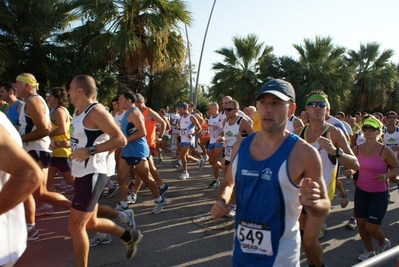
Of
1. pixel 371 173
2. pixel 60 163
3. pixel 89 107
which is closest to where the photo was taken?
pixel 89 107

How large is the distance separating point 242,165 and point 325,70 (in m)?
21.0

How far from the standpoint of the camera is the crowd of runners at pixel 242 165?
216 centimetres

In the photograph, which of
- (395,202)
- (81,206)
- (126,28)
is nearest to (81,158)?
(81,206)

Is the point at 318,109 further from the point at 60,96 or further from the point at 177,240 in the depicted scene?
the point at 60,96

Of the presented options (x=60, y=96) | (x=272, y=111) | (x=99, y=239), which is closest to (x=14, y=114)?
(x=60, y=96)

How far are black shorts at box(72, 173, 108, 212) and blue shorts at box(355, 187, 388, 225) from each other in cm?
318

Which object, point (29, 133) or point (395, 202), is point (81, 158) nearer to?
point (29, 133)

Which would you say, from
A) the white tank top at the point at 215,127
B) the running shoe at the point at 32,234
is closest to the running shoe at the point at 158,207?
the running shoe at the point at 32,234

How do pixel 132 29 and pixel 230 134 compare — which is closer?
pixel 230 134

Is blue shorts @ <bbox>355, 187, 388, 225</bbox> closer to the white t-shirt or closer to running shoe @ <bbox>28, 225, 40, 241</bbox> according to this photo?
the white t-shirt

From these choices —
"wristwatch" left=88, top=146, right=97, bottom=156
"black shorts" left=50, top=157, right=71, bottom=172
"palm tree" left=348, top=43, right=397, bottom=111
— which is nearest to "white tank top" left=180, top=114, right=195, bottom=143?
"black shorts" left=50, top=157, right=71, bottom=172

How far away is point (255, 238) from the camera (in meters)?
2.20

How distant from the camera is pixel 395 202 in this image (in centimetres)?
773

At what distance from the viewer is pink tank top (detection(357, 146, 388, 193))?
4656 millimetres
